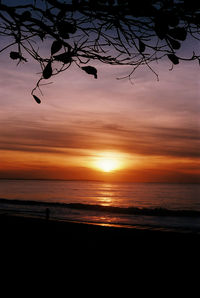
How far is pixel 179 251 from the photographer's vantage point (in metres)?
6.09

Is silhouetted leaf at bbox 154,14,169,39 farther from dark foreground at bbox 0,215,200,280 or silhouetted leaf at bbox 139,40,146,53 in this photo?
dark foreground at bbox 0,215,200,280

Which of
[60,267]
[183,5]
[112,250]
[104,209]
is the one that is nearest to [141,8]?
[183,5]

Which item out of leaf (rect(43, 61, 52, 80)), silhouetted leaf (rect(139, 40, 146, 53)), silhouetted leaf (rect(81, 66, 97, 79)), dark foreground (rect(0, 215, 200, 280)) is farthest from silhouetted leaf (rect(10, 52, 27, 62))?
dark foreground (rect(0, 215, 200, 280))

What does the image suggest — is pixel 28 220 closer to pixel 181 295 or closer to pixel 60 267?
pixel 60 267

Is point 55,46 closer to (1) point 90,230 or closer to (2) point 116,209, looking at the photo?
(1) point 90,230

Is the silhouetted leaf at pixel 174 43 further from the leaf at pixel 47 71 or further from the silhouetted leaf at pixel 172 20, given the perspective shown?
the leaf at pixel 47 71

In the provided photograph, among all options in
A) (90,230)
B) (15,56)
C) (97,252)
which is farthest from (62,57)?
(90,230)

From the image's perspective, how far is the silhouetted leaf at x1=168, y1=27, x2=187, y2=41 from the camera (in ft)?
8.16

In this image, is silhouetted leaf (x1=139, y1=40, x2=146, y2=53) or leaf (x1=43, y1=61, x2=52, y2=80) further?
silhouetted leaf (x1=139, y1=40, x2=146, y2=53)

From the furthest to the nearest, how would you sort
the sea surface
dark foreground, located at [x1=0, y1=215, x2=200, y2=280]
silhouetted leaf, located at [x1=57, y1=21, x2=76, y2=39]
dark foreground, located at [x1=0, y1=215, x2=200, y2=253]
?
the sea surface → dark foreground, located at [x1=0, y1=215, x2=200, y2=253] → dark foreground, located at [x1=0, y1=215, x2=200, y2=280] → silhouetted leaf, located at [x1=57, y1=21, x2=76, y2=39]

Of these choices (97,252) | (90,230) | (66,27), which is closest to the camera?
(66,27)

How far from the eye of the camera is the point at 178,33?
98.2 inches

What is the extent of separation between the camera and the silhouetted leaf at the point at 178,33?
2.49 meters

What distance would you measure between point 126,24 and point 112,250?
15.2 feet
